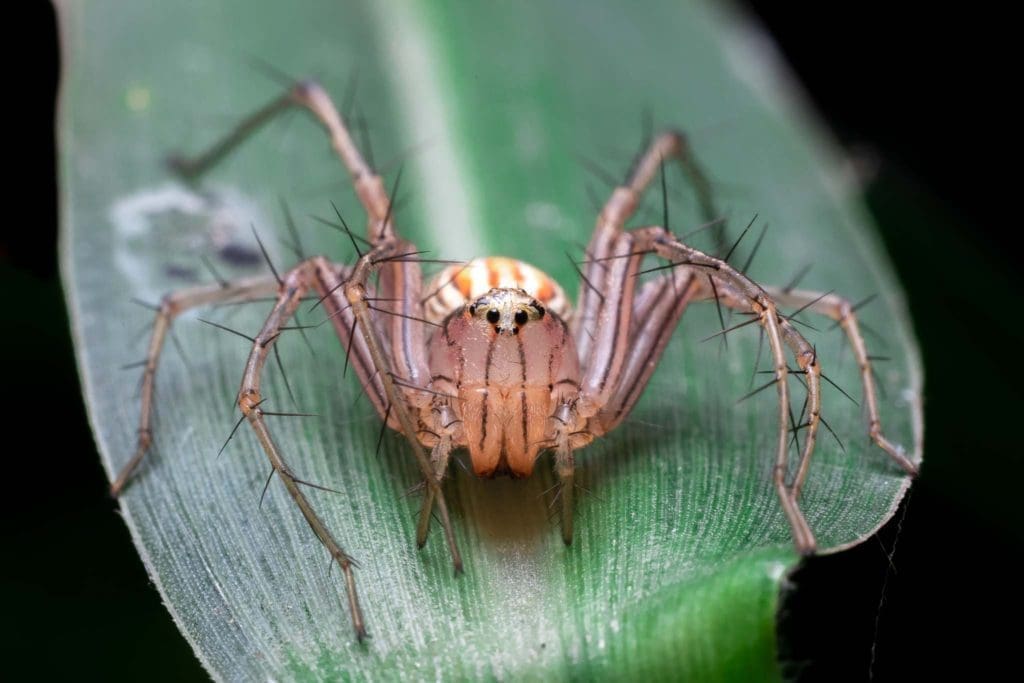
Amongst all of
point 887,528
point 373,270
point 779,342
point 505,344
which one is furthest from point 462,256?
point 887,528

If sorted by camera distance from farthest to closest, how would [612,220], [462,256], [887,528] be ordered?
[462,256] → [612,220] → [887,528]

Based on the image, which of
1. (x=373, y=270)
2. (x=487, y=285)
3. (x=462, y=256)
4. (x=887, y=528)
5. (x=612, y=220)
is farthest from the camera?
(x=462, y=256)

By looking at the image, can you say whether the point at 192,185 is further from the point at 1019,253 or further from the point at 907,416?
the point at 1019,253

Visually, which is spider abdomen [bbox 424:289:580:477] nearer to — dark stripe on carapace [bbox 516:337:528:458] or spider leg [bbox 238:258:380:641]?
dark stripe on carapace [bbox 516:337:528:458]

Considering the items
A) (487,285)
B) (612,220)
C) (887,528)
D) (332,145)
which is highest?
(332,145)

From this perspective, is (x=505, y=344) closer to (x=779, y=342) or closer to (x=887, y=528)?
(x=779, y=342)

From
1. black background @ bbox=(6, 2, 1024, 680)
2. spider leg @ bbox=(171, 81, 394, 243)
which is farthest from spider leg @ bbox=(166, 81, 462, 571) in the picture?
black background @ bbox=(6, 2, 1024, 680)
